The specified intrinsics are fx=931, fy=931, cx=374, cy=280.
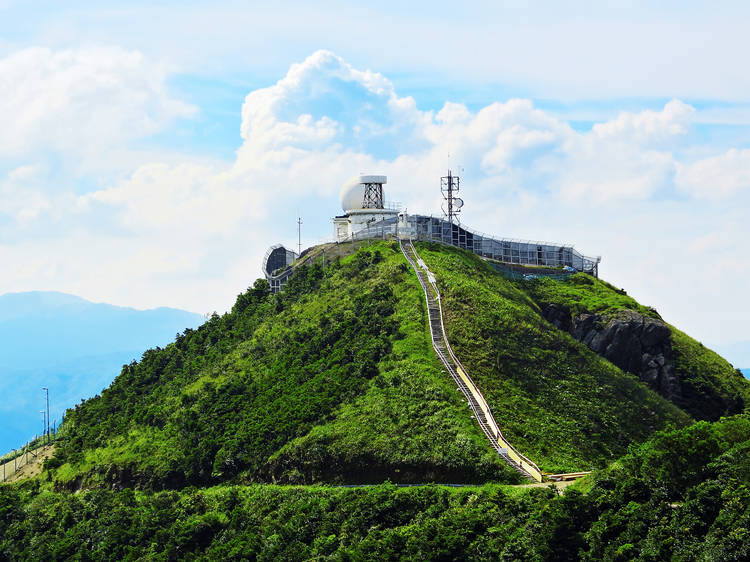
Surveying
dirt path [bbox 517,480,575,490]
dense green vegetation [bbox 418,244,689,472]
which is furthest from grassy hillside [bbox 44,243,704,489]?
dirt path [bbox 517,480,575,490]

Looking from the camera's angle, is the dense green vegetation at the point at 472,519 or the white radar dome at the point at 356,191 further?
Result: the white radar dome at the point at 356,191

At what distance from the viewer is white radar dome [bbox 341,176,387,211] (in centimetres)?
11262

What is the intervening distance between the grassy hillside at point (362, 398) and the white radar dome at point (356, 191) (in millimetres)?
11566

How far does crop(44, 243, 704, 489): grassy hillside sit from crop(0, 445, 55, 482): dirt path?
447 centimetres

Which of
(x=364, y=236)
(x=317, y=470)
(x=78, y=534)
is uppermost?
(x=364, y=236)

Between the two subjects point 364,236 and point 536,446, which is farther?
point 364,236

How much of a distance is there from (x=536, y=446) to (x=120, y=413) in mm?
49571

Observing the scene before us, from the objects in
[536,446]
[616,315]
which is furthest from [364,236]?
[536,446]

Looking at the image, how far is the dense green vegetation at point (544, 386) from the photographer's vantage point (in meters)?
68.2

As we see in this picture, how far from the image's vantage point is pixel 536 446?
217ft

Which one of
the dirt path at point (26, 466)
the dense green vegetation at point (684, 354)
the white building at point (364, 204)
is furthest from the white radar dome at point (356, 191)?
the dirt path at point (26, 466)

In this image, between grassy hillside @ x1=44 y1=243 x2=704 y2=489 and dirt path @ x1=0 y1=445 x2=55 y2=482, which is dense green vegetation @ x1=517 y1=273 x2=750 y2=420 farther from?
dirt path @ x1=0 y1=445 x2=55 y2=482

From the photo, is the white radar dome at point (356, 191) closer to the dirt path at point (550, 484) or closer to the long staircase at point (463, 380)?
the long staircase at point (463, 380)

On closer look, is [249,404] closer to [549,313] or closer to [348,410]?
[348,410]
